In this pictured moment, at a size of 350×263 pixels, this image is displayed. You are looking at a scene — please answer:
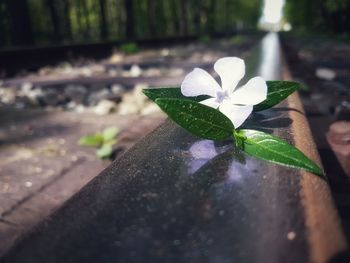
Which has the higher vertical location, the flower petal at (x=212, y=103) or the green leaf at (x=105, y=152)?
the flower petal at (x=212, y=103)

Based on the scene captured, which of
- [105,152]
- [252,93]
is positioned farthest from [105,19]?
[252,93]

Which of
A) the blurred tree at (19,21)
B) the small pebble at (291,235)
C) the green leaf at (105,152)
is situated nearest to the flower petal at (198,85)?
the small pebble at (291,235)

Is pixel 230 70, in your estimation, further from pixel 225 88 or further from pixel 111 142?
pixel 111 142

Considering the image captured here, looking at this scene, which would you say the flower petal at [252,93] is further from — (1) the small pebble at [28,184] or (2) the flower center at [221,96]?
(1) the small pebble at [28,184]

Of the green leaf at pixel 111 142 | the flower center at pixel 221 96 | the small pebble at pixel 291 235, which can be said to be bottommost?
the green leaf at pixel 111 142

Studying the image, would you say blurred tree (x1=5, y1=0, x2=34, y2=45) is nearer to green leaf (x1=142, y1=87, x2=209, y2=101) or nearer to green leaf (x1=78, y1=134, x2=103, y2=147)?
green leaf (x1=78, y1=134, x2=103, y2=147)

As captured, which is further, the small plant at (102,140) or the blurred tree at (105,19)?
the blurred tree at (105,19)

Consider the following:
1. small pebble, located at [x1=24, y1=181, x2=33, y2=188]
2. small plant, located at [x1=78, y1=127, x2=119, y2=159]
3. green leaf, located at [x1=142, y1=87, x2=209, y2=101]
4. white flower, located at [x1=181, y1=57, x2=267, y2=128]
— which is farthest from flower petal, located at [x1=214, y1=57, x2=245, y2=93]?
small plant, located at [x1=78, y1=127, x2=119, y2=159]

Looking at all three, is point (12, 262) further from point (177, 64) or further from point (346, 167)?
point (177, 64)

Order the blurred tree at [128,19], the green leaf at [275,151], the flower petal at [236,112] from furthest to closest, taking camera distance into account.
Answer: the blurred tree at [128,19]
the flower petal at [236,112]
the green leaf at [275,151]
